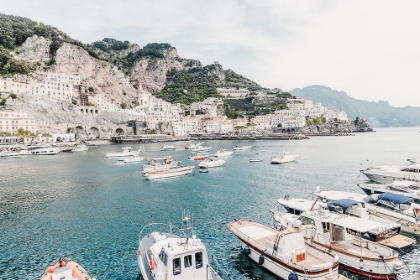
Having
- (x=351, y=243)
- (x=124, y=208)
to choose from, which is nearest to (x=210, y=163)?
(x=124, y=208)

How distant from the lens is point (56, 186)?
1384 inches

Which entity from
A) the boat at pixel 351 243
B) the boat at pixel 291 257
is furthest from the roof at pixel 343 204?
the boat at pixel 291 257

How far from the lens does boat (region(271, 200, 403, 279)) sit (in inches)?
502

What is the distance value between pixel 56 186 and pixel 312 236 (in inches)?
1259

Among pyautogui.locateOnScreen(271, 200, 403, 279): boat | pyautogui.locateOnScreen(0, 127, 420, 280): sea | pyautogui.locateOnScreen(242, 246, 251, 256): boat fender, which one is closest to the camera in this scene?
pyautogui.locateOnScreen(271, 200, 403, 279): boat

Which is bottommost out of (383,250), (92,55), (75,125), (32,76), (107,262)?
(107,262)

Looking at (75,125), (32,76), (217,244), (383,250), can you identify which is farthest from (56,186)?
(32,76)

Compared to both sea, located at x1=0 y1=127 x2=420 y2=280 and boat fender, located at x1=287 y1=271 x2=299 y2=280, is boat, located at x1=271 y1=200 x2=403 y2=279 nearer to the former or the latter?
sea, located at x1=0 y1=127 x2=420 y2=280

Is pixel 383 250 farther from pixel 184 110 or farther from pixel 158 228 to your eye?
pixel 184 110

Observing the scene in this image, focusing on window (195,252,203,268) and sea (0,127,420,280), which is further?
sea (0,127,420,280)

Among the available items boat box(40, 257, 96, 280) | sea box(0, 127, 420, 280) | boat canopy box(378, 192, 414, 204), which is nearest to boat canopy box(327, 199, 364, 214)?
boat canopy box(378, 192, 414, 204)

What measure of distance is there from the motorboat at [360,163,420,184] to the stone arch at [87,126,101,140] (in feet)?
347

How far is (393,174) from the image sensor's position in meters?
31.8

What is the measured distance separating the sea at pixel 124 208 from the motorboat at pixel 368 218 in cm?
97
